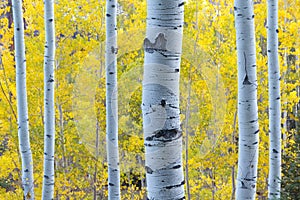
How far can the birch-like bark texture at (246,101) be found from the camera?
3092 millimetres

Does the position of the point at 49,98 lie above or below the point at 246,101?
below

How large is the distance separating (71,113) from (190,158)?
2.91m

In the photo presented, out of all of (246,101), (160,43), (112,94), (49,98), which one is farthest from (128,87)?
(160,43)

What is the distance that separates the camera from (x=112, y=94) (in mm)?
4848

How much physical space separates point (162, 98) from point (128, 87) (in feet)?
26.2

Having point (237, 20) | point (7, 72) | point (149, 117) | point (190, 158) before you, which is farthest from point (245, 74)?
point (7, 72)

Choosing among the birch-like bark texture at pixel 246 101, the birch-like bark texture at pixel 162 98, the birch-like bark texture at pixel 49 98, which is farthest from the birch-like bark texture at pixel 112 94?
the birch-like bark texture at pixel 162 98

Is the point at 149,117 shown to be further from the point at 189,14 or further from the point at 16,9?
the point at 189,14

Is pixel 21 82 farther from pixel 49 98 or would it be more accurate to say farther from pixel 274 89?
pixel 274 89

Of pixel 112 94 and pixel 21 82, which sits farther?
pixel 21 82

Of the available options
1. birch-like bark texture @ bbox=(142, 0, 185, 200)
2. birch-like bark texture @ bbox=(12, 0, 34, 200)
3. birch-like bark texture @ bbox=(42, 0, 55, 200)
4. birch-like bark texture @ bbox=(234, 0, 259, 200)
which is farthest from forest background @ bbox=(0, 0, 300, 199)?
birch-like bark texture @ bbox=(142, 0, 185, 200)

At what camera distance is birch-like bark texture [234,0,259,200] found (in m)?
3.09

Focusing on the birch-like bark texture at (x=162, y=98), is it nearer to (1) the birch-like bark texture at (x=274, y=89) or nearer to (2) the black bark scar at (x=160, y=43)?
(2) the black bark scar at (x=160, y=43)

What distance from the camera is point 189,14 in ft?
27.8
